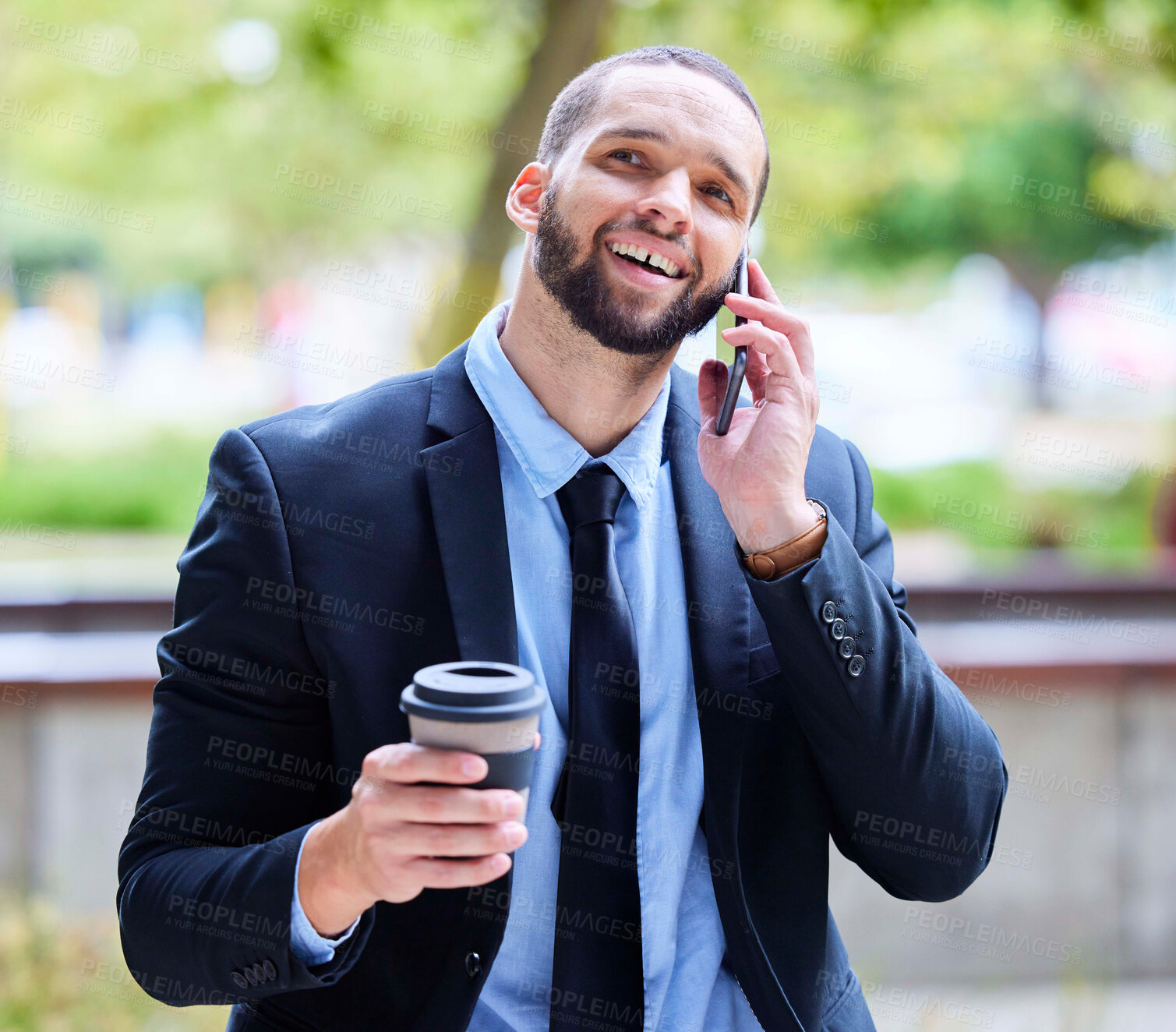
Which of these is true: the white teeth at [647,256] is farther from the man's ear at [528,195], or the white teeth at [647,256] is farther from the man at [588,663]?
the man's ear at [528,195]

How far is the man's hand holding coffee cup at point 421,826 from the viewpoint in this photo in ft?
4.78

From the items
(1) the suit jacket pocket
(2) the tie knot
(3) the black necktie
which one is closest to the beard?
(2) the tie knot

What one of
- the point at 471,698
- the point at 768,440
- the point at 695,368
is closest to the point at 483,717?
the point at 471,698

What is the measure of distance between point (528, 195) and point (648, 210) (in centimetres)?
38

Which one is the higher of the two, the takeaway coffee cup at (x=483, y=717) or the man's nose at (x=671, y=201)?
the man's nose at (x=671, y=201)

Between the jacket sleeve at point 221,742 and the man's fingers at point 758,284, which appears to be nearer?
the jacket sleeve at point 221,742

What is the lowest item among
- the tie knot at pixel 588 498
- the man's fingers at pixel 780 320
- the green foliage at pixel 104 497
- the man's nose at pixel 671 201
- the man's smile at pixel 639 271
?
the green foliage at pixel 104 497

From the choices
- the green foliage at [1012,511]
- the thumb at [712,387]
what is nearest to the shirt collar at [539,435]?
the thumb at [712,387]

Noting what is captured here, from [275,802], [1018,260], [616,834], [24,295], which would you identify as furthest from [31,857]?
[24,295]

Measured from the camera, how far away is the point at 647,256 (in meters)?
2.21

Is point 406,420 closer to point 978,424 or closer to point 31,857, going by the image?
point 31,857

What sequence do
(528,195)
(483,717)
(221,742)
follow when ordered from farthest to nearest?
1. (528,195)
2. (221,742)
3. (483,717)

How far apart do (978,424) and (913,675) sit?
65.8ft

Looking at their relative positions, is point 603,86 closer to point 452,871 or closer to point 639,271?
point 639,271
